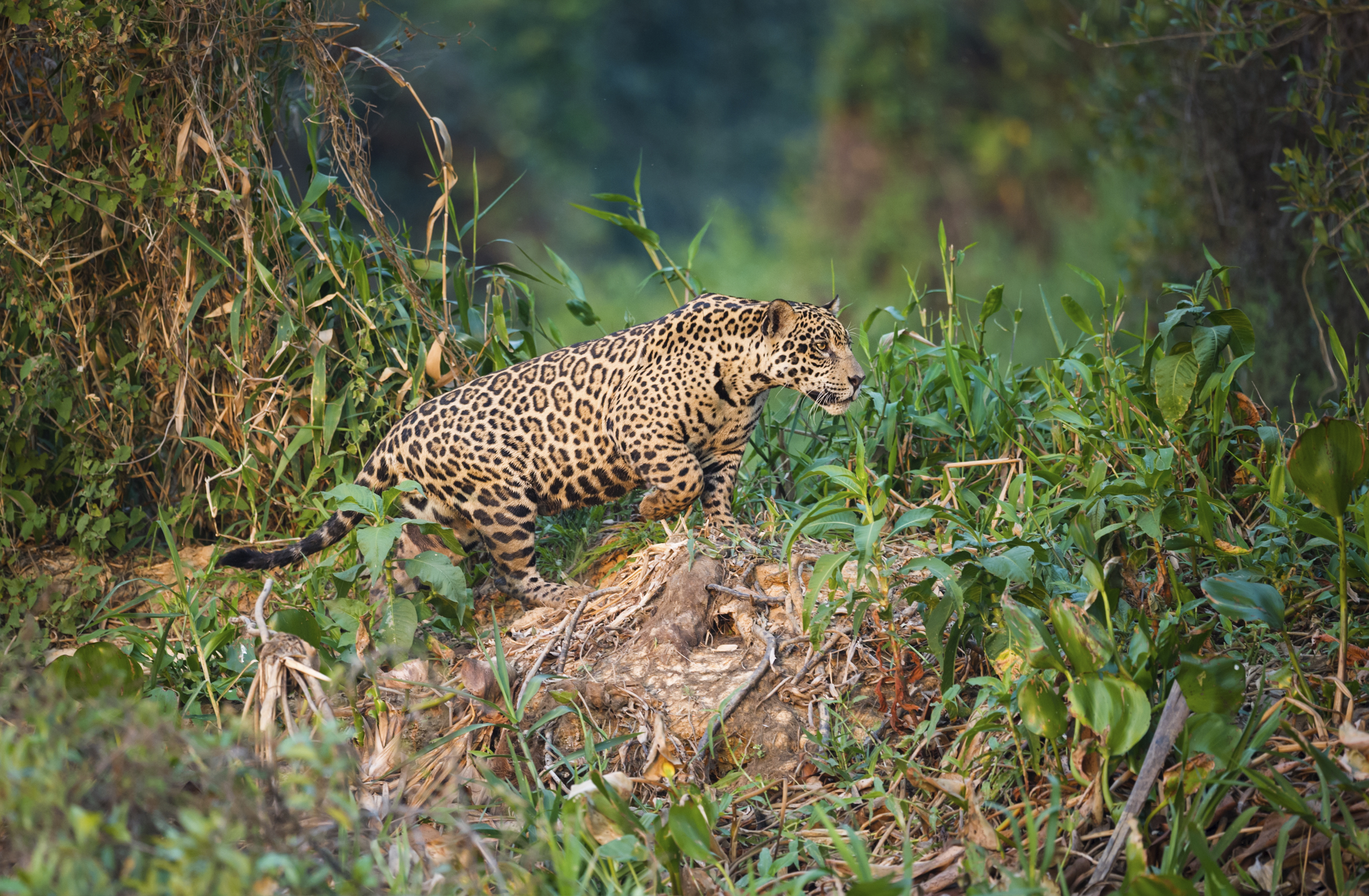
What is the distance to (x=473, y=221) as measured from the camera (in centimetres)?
470

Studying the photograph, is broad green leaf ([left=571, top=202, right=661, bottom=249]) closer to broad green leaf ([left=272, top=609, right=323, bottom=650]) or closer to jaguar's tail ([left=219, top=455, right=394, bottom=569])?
jaguar's tail ([left=219, top=455, right=394, bottom=569])

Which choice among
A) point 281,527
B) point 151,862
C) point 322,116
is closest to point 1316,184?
point 322,116

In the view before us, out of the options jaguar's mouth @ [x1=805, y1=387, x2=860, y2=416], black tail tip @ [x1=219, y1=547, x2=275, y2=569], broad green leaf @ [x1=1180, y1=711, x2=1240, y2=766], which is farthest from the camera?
jaguar's mouth @ [x1=805, y1=387, x2=860, y2=416]

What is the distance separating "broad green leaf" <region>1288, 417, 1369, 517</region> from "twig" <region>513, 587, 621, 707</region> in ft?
6.53

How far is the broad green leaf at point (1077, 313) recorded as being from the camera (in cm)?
368

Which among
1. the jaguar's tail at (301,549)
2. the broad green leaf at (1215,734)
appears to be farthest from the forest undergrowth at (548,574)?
the jaguar's tail at (301,549)

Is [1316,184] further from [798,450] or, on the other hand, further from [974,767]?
[974,767]

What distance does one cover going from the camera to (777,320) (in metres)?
4.18

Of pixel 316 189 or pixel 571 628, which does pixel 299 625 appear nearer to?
pixel 571 628

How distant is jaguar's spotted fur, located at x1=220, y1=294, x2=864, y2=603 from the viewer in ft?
13.4

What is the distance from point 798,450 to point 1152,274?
421cm

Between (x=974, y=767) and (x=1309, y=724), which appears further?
(x=974, y=767)

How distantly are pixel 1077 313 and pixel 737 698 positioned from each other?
5.85 ft

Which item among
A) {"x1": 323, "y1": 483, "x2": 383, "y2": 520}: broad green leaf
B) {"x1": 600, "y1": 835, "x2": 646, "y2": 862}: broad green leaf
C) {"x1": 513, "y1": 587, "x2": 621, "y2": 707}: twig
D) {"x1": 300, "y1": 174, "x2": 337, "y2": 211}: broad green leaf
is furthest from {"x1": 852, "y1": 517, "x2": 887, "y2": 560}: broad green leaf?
{"x1": 300, "y1": 174, "x2": 337, "y2": 211}: broad green leaf
